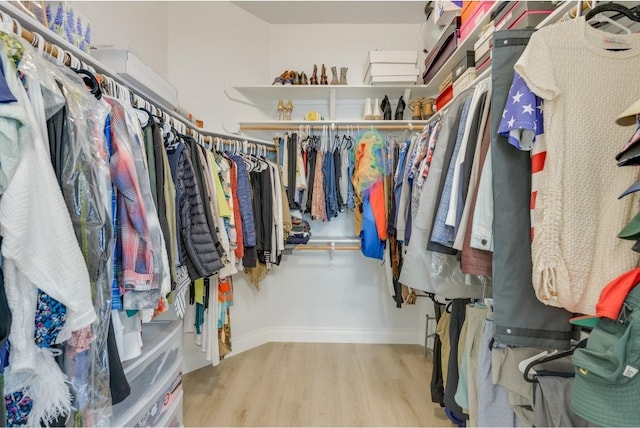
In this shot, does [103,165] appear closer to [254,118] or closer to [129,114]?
[129,114]

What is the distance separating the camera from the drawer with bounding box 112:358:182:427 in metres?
1.14

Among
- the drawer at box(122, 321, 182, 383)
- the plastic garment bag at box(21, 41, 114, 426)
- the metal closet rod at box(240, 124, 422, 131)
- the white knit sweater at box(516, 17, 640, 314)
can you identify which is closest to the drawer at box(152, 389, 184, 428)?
the drawer at box(122, 321, 182, 383)

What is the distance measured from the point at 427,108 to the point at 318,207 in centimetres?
117

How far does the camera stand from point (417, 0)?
2469mm

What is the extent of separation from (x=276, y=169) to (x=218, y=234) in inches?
32.9

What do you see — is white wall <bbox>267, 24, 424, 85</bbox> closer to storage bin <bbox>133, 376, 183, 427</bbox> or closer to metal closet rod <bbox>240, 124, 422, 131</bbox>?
metal closet rod <bbox>240, 124, 422, 131</bbox>

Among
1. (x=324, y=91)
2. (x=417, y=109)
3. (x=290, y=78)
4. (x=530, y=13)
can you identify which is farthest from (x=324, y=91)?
(x=530, y=13)

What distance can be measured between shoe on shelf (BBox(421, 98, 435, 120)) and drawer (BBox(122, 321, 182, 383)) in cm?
226

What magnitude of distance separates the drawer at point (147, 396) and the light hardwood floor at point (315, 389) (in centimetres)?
50

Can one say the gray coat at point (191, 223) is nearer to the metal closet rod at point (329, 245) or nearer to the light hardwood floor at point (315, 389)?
the light hardwood floor at point (315, 389)

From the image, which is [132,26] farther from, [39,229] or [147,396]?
[147,396]

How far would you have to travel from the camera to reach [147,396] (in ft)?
4.10

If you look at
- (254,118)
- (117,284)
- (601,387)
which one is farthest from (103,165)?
(254,118)

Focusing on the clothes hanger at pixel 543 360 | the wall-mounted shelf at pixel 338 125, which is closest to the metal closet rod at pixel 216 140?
the wall-mounted shelf at pixel 338 125
